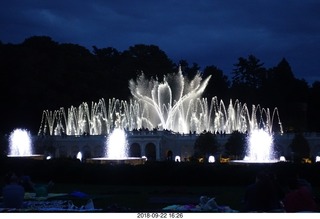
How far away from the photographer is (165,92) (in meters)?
76.8

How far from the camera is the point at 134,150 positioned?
62562 millimetres

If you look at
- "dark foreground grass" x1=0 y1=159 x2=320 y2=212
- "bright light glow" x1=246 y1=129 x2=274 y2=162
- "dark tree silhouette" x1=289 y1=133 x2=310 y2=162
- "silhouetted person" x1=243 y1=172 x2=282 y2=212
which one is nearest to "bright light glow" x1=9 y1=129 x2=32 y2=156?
"bright light glow" x1=246 y1=129 x2=274 y2=162

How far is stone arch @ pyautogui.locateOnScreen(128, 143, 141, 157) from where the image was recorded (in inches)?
2427

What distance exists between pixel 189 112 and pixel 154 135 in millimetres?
14092

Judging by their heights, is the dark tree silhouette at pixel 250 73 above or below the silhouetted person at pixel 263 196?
above

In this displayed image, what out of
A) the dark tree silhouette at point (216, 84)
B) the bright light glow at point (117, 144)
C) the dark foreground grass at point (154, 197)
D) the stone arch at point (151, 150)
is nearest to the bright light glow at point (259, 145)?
the stone arch at point (151, 150)

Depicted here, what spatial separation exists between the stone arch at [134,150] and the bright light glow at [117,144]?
1007mm

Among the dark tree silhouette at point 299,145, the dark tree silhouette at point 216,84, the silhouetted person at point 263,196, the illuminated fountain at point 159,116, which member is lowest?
the silhouetted person at point 263,196

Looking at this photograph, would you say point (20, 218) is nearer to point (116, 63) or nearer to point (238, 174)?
point (238, 174)

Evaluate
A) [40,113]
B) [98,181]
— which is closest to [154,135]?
[40,113]

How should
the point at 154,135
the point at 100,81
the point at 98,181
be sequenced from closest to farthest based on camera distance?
the point at 98,181 → the point at 154,135 → the point at 100,81

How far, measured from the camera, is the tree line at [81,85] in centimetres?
7225

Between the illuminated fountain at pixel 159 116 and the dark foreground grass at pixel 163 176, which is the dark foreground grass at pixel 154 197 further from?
the illuminated fountain at pixel 159 116

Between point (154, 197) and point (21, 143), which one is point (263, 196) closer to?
point (154, 197)
